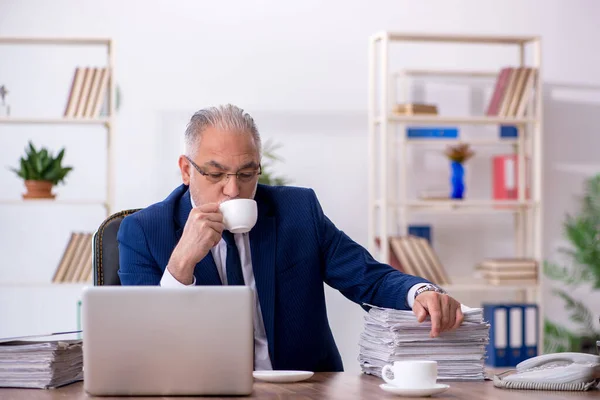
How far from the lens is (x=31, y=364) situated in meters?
1.64

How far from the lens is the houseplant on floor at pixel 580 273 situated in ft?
16.1

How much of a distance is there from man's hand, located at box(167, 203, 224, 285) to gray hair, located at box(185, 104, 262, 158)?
286 millimetres

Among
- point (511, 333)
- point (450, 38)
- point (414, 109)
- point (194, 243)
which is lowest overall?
point (511, 333)

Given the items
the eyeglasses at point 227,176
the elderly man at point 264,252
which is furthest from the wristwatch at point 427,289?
the eyeglasses at point 227,176

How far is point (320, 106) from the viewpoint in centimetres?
502

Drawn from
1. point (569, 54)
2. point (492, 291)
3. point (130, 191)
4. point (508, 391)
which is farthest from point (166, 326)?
point (569, 54)

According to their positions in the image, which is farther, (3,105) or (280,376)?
(3,105)

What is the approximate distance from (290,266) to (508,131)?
9.74ft

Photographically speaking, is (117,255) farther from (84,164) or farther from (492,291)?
(492,291)

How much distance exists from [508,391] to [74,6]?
3831 mm

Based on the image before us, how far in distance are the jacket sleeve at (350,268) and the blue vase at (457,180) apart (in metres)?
2.48

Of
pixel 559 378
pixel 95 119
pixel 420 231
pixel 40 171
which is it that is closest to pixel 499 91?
pixel 420 231

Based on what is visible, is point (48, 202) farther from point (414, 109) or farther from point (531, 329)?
point (531, 329)

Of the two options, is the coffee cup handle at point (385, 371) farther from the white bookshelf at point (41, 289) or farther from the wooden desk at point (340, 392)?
the white bookshelf at point (41, 289)
